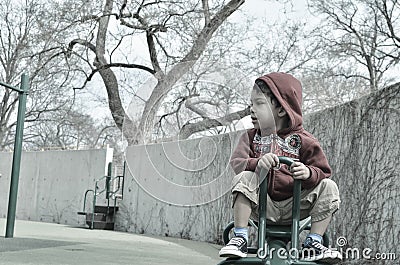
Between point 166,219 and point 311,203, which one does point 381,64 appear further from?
point 311,203

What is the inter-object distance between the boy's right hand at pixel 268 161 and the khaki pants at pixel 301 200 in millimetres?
98

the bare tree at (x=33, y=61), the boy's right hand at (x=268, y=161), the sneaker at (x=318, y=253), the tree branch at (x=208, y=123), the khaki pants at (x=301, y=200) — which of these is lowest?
the sneaker at (x=318, y=253)

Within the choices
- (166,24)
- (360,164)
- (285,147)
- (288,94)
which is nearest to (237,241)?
(285,147)

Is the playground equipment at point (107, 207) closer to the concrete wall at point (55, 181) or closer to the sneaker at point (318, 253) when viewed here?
the concrete wall at point (55, 181)

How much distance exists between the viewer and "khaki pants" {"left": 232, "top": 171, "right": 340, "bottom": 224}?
7.09 feet

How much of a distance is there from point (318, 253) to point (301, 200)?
0.60ft

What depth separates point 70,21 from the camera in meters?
15.3

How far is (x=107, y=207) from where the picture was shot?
12938mm

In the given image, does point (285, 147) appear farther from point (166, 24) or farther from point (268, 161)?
point (166, 24)

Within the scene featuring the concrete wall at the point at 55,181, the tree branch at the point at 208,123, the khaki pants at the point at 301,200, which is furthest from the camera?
the concrete wall at the point at 55,181

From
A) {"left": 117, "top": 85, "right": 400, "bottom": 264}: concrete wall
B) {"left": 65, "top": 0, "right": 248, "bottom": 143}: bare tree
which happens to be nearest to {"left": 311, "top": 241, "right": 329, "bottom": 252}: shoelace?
{"left": 117, "top": 85, "right": 400, "bottom": 264}: concrete wall

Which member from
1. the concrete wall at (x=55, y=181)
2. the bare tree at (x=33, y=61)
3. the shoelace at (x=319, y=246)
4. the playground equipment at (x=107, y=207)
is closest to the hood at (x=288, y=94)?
the shoelace at (x=319, y=246)

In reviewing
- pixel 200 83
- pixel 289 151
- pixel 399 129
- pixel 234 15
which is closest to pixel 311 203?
pixel 289 151

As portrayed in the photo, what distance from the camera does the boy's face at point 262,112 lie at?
225cm
